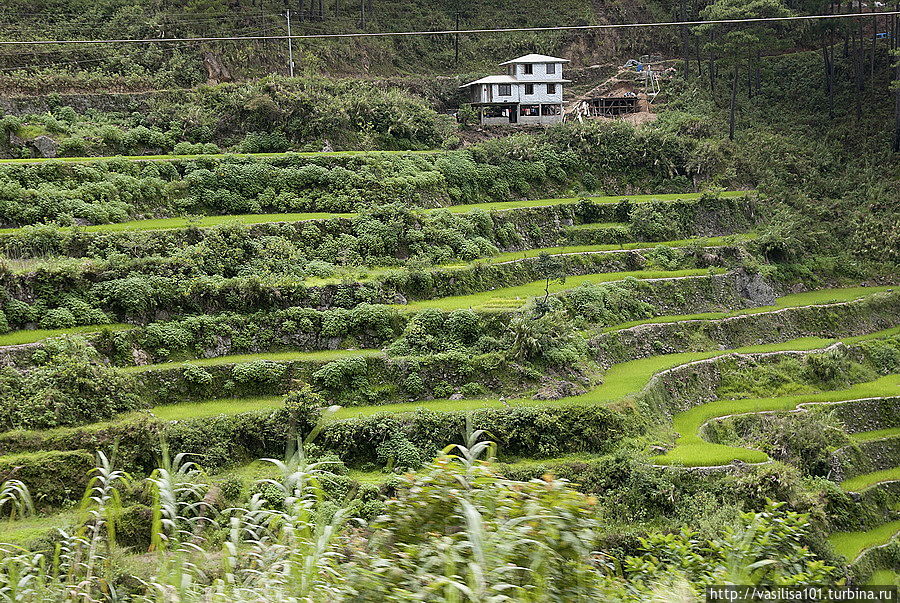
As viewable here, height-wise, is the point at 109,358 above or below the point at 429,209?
below

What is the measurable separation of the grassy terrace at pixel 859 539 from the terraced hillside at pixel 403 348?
8 centimetres

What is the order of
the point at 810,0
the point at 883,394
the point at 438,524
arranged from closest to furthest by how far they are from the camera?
1. the point at 438,524
2. the point at 883,394
3. the point at 810,0

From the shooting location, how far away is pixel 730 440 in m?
22.3

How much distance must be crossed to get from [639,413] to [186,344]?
13.1 meters

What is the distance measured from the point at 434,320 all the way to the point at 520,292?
5.34m

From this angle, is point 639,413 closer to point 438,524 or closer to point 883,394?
point 883,394

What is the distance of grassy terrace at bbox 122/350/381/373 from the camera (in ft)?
70.5

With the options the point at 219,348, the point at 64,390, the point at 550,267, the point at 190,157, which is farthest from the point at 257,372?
the point at 550,267

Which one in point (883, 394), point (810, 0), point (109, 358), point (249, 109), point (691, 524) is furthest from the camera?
point (810, 0)

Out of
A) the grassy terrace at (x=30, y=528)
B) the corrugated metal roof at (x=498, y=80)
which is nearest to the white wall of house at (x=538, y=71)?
the corrugated metal roof at (x=498, y=80)

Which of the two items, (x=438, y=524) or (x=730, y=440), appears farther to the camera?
(x=730, y=440)

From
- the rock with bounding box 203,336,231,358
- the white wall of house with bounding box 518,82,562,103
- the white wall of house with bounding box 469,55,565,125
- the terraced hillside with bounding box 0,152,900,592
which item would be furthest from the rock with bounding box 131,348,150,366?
the white wall of house with bounding box 518,82,562,103

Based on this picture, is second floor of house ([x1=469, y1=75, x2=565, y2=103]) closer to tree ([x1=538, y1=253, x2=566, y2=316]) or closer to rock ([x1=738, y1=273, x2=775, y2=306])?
tree ([x1=538, y1=253, x2=566, y2=316])

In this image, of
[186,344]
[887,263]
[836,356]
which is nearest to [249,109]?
[186,344]
